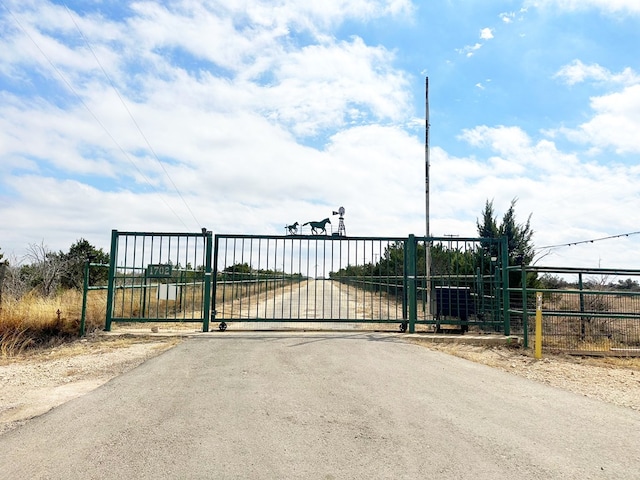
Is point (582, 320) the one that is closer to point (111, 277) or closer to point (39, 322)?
point (111, 277)

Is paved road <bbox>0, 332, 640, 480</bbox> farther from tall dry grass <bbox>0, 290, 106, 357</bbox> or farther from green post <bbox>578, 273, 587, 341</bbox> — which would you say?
tall dry grass <bbox>0, 290, 106, 357</bbox>

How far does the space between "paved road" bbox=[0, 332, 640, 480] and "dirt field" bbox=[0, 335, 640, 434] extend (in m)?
0.43

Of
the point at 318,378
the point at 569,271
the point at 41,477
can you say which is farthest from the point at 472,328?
the point at 41,477

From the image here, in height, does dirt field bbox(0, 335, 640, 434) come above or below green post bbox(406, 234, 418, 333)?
below

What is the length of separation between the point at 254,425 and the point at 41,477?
1843mm

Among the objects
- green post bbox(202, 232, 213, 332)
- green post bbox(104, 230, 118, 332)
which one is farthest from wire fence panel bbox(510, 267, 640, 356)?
green post bbox(104, 230, 118, 332)

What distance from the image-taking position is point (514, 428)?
183 inches

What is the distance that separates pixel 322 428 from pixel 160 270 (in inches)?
315

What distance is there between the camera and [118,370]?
7.25 metres

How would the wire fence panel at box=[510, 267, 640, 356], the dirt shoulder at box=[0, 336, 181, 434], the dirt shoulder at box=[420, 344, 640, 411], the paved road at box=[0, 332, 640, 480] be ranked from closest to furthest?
the paved road at box=[0, 332, 640, 480] → the dirt shoulder at box=[0, 336, 181, 434] → the dirt shoulder at box=[420, 344, 640, 411] → the wire fence panel at box=[510, 267, 640, 356]

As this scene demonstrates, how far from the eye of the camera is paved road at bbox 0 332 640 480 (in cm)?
367

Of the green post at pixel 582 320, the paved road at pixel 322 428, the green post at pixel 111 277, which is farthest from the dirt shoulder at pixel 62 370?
the green post at pixel 582 320

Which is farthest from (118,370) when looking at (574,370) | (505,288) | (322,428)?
(505,288)

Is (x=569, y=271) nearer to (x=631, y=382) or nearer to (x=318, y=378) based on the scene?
(x=631, y=382)
